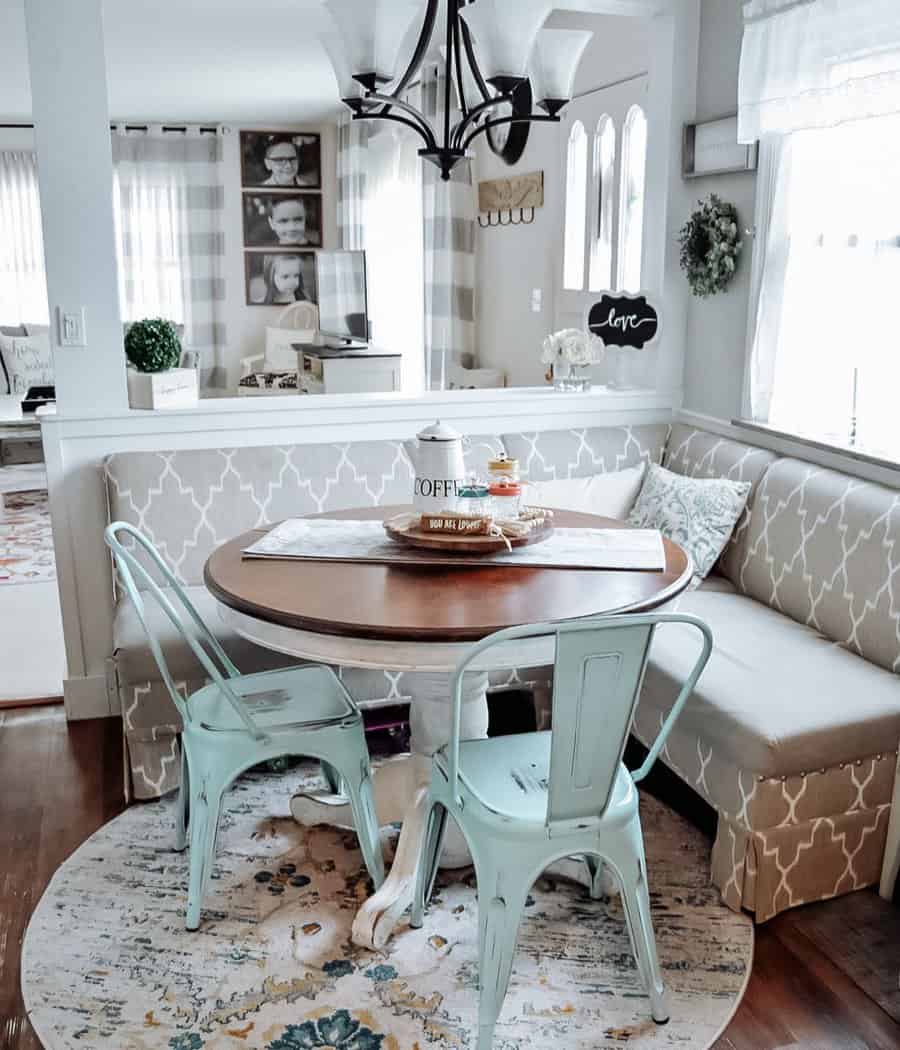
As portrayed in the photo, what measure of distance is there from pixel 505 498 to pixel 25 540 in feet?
12.7

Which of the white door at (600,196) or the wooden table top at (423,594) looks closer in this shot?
the wooden table top at (423,594)

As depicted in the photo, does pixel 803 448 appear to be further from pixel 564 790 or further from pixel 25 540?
pixel 25 540

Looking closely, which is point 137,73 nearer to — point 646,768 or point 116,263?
point 116,263

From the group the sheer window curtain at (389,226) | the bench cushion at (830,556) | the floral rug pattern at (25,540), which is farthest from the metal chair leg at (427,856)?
the sheer window curtain at (389,226)

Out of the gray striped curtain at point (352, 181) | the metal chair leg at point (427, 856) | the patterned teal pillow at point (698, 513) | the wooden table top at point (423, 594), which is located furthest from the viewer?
the gray striped curtain at point (352, 181)

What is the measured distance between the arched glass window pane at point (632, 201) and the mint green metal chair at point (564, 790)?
2635 mm

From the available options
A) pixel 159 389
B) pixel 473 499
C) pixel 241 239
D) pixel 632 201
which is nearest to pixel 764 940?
pixel 473 499

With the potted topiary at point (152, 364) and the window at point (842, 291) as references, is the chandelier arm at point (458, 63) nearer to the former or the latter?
the window at point (842, 291)

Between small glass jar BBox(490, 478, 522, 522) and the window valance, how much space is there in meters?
1.28

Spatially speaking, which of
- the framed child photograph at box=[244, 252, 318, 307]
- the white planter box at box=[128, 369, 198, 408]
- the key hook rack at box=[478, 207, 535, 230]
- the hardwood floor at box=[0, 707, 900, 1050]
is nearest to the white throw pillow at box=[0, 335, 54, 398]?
the framed child photograph at box=[244, 252, 318, 307]

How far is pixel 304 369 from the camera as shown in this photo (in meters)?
5.39

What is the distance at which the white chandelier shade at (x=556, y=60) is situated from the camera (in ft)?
8.24

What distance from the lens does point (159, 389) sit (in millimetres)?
3248

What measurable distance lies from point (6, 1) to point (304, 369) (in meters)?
2.02
